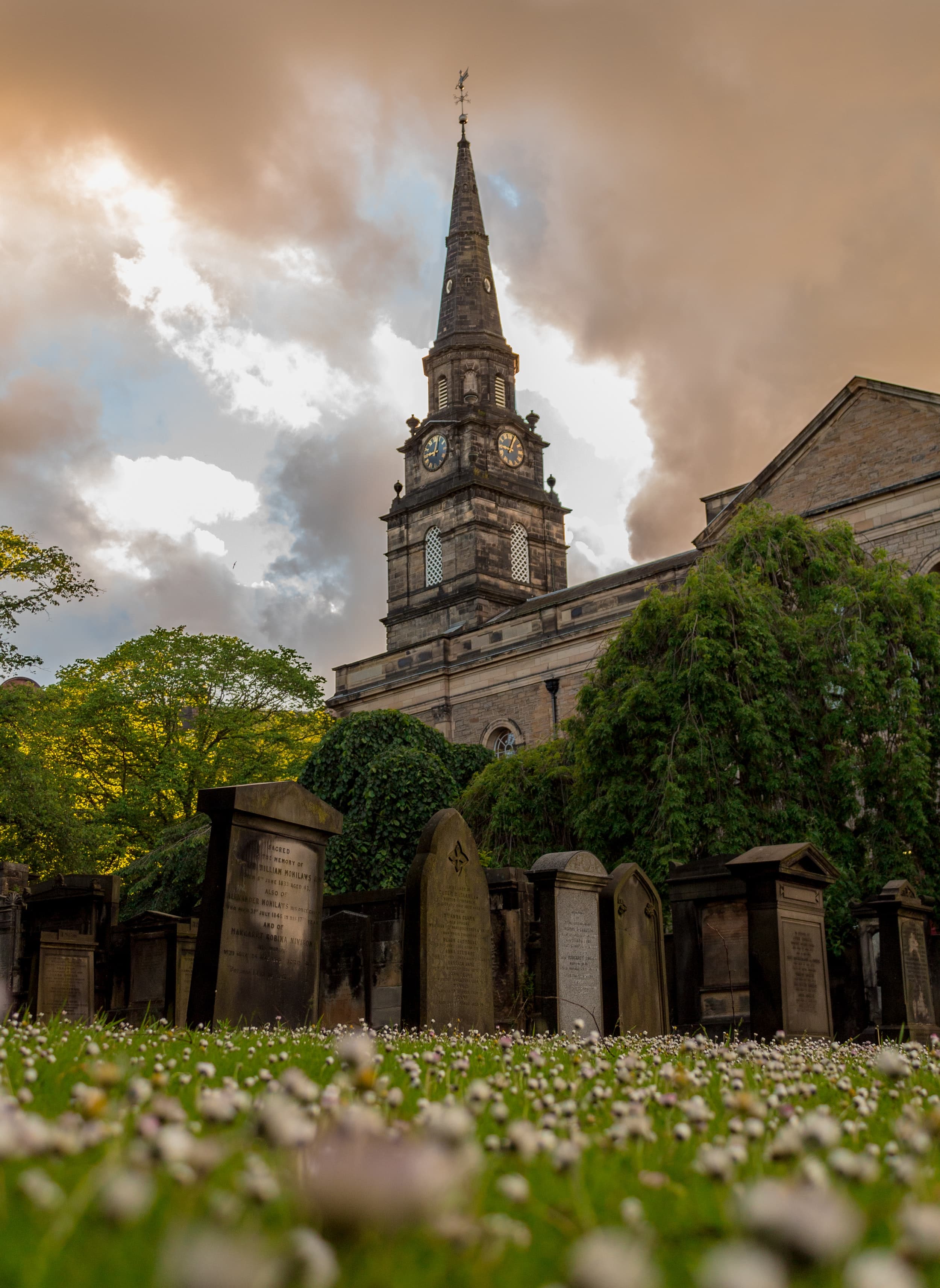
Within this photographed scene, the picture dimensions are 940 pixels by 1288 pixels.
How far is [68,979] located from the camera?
51.5 ft

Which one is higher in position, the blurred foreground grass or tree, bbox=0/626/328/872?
tree, bbox=0/626/328/872

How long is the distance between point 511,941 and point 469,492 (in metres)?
36.2

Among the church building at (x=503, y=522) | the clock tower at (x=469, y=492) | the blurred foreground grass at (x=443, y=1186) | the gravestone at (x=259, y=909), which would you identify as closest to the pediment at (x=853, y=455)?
the church building at (x=503, y=522)

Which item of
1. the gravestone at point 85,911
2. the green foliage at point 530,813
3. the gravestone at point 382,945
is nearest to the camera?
Result: the gravestone at point 382,945

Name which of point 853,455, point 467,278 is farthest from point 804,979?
point 467,278

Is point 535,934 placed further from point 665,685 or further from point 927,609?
point 927,609

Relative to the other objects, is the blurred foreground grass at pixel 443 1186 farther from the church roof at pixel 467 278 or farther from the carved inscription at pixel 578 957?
the church roof at pixel 467 278

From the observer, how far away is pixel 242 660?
4047 centimetres

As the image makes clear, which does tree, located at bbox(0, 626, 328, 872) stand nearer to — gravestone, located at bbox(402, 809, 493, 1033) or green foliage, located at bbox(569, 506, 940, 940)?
green foliage, located at bbox(569, 506, 940, 940)

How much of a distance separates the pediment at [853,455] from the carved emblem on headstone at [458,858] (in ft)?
70.4

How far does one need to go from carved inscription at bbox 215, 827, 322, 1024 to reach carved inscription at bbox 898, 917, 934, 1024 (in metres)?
8.78

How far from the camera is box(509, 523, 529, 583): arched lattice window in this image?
160 feet

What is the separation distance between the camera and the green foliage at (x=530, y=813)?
943 inches

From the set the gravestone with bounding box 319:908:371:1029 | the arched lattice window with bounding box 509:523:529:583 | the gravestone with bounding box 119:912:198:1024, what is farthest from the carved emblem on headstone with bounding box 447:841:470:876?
the arched lattice window with bounding box 509:523:529:583
